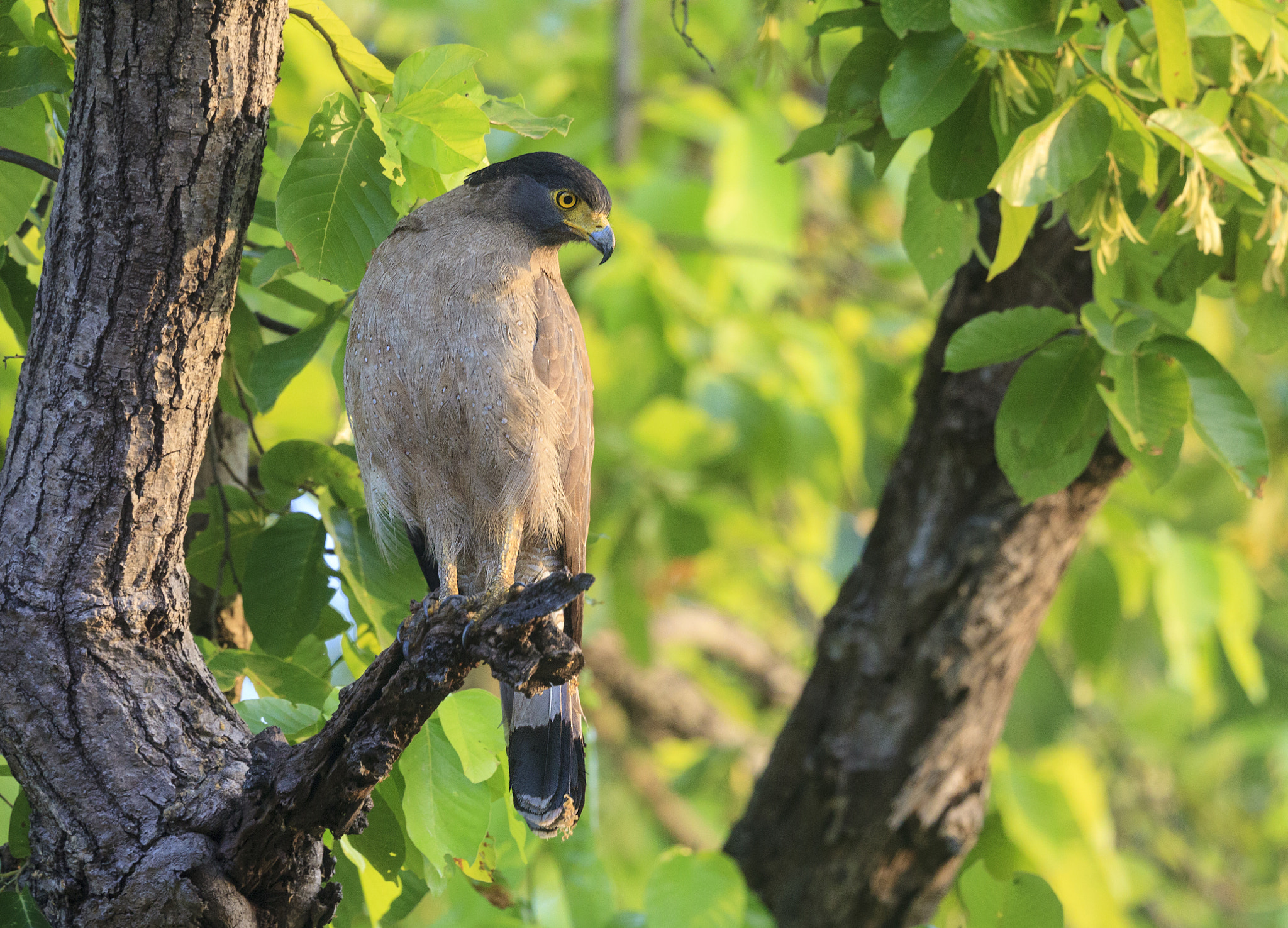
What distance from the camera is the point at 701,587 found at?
8695 millimetres

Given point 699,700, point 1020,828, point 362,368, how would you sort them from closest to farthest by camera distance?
1. point 362,368
2. point 1020,828
3. point 699,700

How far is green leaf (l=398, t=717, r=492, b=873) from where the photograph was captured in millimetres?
2389

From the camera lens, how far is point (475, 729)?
7.84 ft

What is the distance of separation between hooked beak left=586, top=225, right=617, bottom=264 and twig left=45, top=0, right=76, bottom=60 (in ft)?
4.94

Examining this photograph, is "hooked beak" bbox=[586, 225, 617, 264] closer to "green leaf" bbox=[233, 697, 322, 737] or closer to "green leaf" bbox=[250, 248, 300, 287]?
"green leaf" bbox=[250, 248, 300, 287]

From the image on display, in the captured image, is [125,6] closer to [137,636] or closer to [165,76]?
[165,76]

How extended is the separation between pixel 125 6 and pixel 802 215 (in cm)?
743

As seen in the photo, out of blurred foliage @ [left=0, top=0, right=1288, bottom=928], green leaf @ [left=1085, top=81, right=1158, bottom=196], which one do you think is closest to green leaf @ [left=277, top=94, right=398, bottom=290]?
blurred foliage @ [left=0, top=0, right=1288, bottom=928]

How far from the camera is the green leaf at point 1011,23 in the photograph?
229cm

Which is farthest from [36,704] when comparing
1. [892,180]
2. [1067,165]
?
[892,180]

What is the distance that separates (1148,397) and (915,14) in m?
1.04

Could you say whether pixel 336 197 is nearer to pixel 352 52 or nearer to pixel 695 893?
pixel 352 52

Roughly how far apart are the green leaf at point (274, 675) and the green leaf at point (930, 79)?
1.86 meters

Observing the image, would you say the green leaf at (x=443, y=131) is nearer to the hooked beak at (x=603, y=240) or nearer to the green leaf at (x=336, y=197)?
the green leaf at (x=336, y=197)
